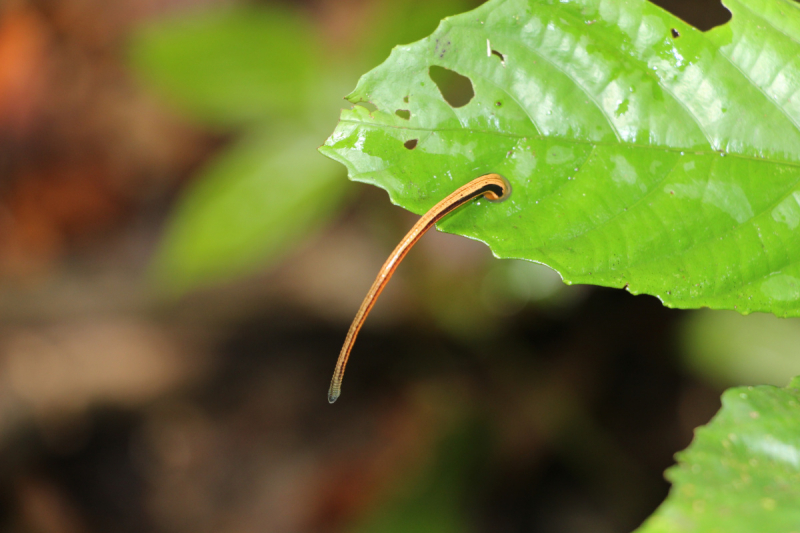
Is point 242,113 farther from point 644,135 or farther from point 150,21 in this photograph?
point 150,21

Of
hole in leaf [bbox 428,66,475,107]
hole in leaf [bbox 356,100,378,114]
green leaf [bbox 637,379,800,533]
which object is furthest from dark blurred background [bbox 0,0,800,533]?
green leaf [bbox 637,379,800,533]

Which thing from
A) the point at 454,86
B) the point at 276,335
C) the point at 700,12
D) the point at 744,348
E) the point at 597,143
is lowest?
the point at 276,335

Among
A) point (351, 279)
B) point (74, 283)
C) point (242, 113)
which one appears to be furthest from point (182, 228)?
point (74, 283)

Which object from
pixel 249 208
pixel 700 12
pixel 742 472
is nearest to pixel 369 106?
pixel 742 472

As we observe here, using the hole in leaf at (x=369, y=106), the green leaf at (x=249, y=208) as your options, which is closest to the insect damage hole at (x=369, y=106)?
the hole in leaf at (x=369, y=106)

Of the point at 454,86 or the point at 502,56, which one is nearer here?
the point at 502,56

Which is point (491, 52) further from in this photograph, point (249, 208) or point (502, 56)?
point (249, 208)

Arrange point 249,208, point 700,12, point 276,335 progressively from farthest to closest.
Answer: point 276,335 < point 700,12 < point 249,208

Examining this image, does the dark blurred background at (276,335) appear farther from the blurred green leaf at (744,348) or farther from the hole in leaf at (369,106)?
the hole in leaf at (369,106)
